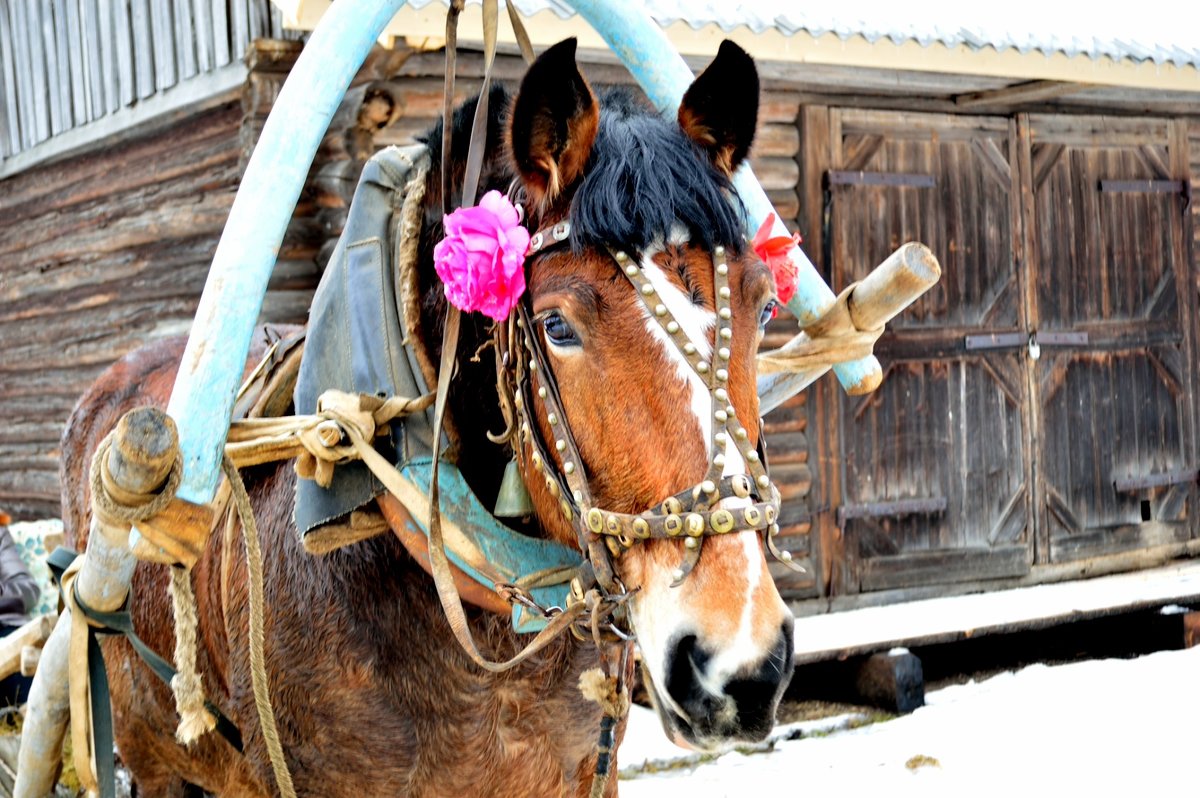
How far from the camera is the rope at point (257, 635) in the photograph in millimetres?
1776

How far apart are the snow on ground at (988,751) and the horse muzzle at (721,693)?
9.85 feet

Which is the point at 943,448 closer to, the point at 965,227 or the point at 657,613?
the point at 965,227

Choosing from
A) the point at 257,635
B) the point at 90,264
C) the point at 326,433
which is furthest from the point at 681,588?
the point at 90,264

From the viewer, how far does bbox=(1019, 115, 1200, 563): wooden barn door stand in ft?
23.3

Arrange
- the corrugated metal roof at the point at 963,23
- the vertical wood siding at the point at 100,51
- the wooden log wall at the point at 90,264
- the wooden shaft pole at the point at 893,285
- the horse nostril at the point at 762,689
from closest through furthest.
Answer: the horse nostril at the point at 762,689 → the wooden shaft pole at the point at 893,285 → the corrugated metal roof at the point at 963,23 → the vertical wood siding at the point at 100,51 → the wooden log wall at the point at 90,264

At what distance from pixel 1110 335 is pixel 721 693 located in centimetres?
680

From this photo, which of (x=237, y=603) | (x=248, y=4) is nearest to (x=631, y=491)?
(x=237, y=603)

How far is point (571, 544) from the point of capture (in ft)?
5.70

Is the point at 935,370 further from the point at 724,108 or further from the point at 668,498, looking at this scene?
the point at 668,498

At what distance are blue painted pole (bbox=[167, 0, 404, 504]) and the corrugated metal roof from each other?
2.55 m

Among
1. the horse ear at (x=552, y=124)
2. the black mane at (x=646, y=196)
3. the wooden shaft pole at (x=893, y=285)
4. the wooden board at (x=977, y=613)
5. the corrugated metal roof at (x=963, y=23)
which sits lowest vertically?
the wooden board at (x=977, y=613)

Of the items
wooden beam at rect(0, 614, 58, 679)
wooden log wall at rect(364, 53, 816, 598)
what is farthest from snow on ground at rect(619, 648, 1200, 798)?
wooden beam at rect(0, 614, 58, 679)

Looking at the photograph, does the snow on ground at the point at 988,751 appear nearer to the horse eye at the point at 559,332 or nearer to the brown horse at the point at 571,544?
the brown horse at the point at 571,544

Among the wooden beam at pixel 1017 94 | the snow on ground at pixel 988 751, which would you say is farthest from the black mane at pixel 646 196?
the wooden beam at pixel 1017 94
